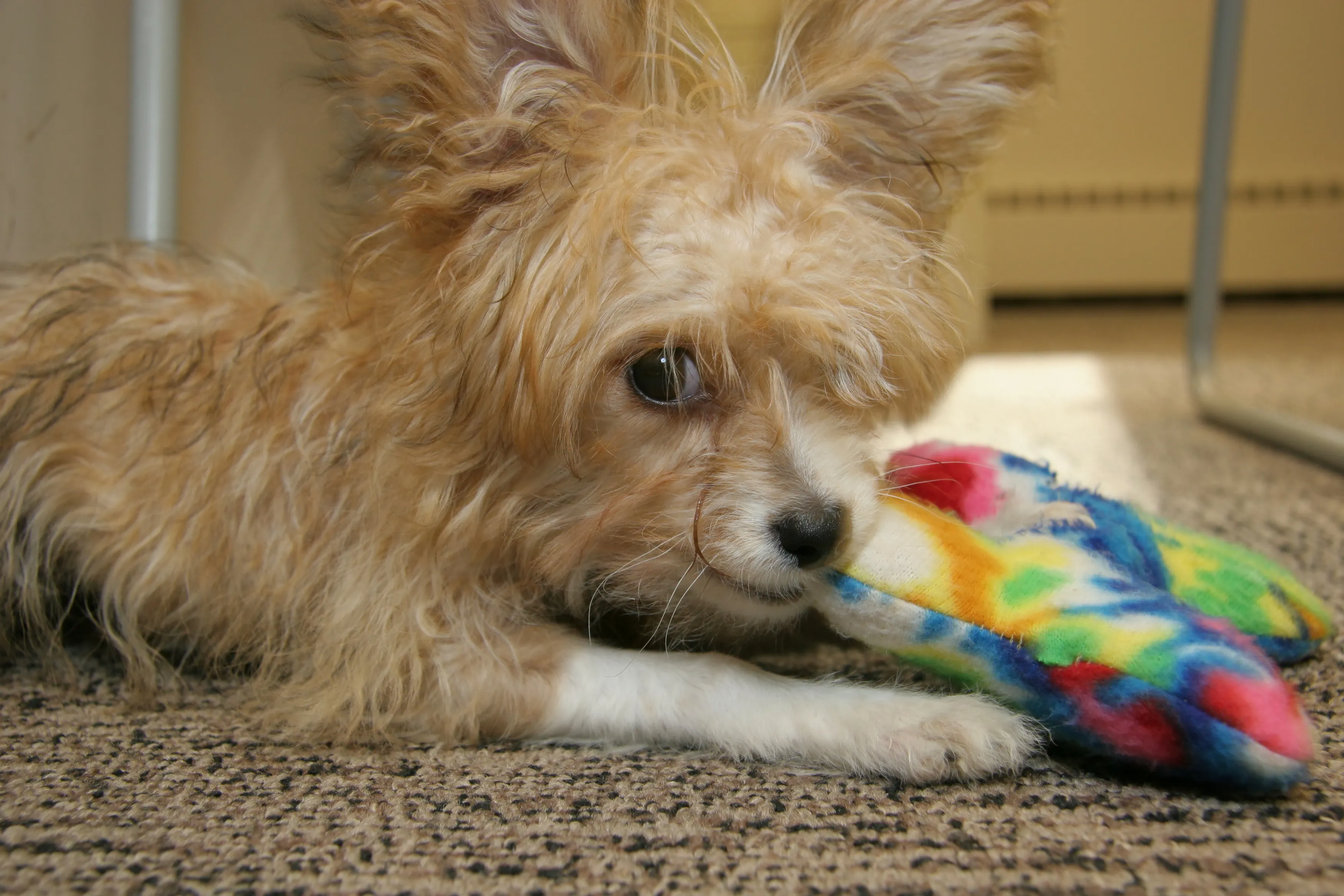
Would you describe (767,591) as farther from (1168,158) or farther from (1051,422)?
(1168,158)

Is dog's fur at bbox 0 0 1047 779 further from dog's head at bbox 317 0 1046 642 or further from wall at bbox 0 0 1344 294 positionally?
wall at bbox 0 0 1344 294

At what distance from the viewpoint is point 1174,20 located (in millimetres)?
5215

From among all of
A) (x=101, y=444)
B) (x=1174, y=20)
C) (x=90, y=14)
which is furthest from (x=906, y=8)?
(x=1174, y=20)

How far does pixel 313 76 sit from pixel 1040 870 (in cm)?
90

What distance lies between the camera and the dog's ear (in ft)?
3.64

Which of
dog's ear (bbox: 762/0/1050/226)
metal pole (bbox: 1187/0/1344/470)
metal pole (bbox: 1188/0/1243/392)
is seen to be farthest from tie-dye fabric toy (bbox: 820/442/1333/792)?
metal pole (bbox: 1188/0/1243/392)

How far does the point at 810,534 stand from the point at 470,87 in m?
0.50

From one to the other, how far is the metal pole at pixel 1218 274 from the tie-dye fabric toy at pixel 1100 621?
4.02 feet

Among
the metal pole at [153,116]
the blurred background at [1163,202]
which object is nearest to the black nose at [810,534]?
the metal pole at [153,116]

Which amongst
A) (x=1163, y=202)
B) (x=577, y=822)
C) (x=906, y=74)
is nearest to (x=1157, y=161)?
(x=1163, y=202)

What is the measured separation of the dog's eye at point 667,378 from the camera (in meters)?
0.96

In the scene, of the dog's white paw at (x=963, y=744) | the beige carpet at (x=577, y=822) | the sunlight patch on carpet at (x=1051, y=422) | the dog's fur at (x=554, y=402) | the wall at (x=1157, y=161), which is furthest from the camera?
the wall at (x=1157, y=161)

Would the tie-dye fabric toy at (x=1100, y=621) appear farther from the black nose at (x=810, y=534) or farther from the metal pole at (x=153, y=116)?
the metal pole at (x=153, y=116)

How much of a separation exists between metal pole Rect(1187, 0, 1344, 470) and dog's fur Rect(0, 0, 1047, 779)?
1.37 m
